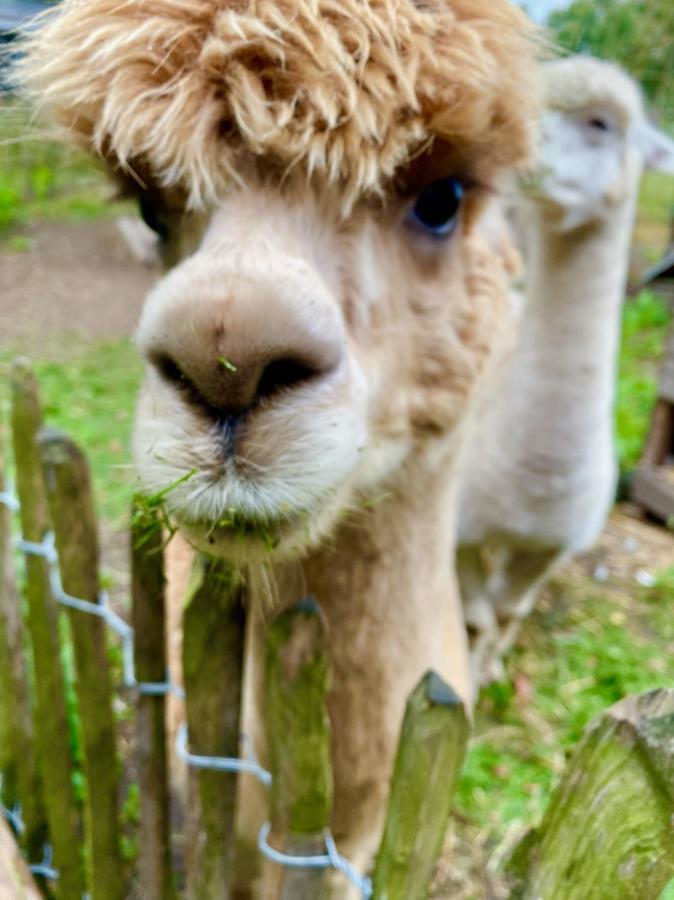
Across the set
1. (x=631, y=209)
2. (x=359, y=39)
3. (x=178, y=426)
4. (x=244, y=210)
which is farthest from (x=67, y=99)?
(x=631, y=209)

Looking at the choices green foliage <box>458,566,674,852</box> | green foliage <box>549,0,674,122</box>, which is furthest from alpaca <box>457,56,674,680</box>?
green foliage <box>458,566,674,852</box>

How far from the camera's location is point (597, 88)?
8.12 feet

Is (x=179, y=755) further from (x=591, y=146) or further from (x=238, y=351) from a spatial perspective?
(x=591, y=146)

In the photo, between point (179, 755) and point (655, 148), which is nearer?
point (179, 755)

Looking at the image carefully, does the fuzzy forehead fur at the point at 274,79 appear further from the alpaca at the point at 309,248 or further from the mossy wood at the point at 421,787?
the mossy wood at the point at 421,787

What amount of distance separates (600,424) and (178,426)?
6.84 ft

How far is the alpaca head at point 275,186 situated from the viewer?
0.95 m

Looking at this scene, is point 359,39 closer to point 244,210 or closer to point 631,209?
point 244,210

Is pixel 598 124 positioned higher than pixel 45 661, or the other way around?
pixel 598 124

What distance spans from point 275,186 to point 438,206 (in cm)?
37

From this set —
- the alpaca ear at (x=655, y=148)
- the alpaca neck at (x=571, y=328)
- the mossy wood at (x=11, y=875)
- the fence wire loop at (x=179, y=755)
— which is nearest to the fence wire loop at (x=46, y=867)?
the fence wire loop at (x=179, y=755)

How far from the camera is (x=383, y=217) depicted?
129 cm

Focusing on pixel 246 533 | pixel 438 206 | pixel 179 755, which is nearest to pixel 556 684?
pixel 179 755

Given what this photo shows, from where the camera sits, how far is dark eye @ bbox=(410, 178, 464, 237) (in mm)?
1358
